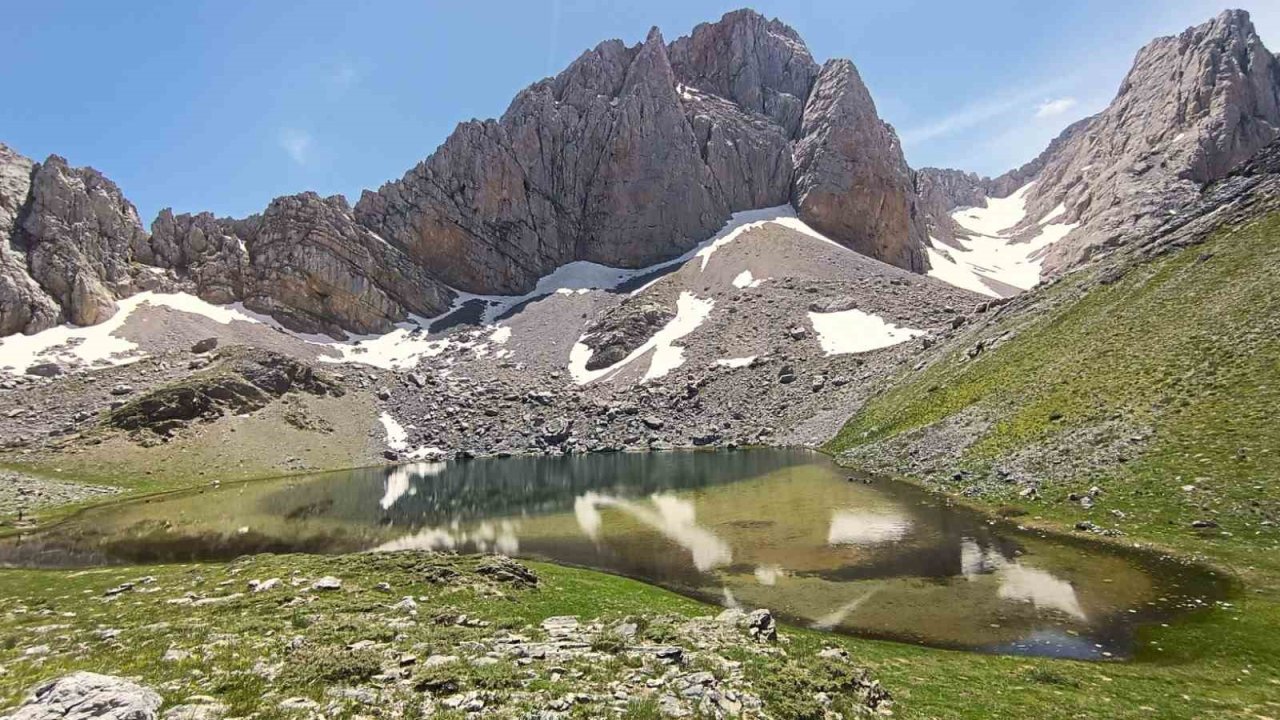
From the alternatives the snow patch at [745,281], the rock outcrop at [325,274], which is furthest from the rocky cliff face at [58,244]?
the snow patch at [745,281]

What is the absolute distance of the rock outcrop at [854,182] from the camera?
16012cm

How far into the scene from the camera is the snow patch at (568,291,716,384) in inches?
4370

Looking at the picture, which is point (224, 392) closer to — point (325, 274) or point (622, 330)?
point (325, 274)

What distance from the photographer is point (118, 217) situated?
12775 centimetres

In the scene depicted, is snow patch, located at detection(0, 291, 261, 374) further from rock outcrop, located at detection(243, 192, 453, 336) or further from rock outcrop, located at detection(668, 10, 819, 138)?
rock outcrop, located at detection(668, 10, 819, 138)

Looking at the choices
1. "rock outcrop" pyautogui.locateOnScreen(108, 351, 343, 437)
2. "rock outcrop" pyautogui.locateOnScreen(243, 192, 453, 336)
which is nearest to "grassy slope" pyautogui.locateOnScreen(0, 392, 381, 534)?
"rock outcrop" pyautogui.locateOnScreen(108, 351, 343, 437)

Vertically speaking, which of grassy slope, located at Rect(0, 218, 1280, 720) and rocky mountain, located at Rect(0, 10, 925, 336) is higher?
rocky mountain, located at Rect(0, 10, 925, 336)

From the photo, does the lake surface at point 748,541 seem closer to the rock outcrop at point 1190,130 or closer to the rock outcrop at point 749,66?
the rock outcrop at point 1190,130

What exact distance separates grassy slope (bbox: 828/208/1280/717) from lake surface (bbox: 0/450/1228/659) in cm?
233

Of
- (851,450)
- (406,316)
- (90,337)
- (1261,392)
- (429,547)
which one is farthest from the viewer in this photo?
(406,316)

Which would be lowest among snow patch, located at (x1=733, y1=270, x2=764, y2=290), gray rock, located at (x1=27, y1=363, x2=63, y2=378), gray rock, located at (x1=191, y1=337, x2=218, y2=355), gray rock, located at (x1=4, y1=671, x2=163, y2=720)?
gray rock, located at (x1=4, y1=671, x2=163, y2=720)

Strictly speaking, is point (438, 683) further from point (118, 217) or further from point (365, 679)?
point (118, 217)

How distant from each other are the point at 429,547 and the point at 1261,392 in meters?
47.1

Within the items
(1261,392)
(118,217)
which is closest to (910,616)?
(1261,392)
